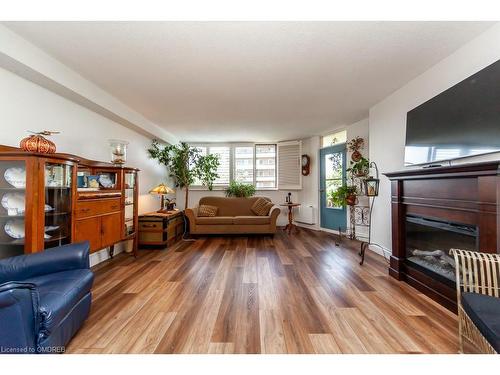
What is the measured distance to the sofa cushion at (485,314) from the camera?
1.00 metres

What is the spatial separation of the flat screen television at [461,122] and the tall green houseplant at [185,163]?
13.7ft

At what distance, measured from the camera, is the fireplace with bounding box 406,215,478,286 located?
1859 millimetres

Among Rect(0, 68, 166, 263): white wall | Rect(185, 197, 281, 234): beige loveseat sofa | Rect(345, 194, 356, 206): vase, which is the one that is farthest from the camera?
Rect(185, 197, 281, 234): beige loveseat sofa

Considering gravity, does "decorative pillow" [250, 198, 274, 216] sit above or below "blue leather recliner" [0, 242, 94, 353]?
above

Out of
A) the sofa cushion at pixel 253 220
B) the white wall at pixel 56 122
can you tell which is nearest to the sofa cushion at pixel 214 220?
the sofa cushion at pixel 253 220

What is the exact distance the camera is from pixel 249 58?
217 cm

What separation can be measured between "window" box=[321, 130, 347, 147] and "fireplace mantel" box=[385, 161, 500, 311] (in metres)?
2.56

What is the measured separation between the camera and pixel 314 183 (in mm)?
5574

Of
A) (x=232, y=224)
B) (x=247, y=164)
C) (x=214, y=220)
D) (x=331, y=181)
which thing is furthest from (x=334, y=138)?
(x=214, y=220)

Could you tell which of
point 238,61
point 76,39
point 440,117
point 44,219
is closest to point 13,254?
point 44,219

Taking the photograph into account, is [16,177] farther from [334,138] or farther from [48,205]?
[334,138]

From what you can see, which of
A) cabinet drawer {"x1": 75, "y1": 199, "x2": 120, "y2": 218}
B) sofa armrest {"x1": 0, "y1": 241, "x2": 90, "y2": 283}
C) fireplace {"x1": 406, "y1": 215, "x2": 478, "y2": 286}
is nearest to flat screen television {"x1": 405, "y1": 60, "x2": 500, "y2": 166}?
fireplace {"x1": 406, "y1": 215, "x2": 478, "y2": 286}

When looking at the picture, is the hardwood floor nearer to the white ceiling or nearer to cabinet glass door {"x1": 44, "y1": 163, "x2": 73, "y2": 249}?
cabinet glass door {"x1": 44, "y1": 163, "x2": 73, "y2": 249}

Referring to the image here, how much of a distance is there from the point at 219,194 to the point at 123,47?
14.4ft
